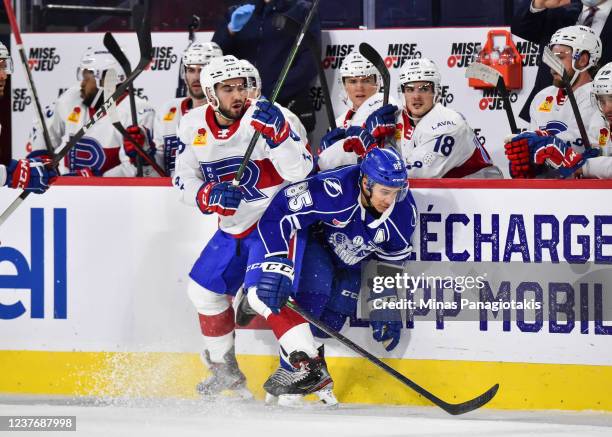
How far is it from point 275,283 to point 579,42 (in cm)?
163

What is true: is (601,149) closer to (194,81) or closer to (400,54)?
(400,54)

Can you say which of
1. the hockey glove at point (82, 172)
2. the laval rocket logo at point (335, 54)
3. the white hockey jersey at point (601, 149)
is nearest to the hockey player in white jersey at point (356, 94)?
the laval rocket logo at point (335, 54)

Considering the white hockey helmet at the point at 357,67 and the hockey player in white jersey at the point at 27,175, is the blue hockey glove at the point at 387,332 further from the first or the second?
the hockey player in white jersey at the point at 27,175

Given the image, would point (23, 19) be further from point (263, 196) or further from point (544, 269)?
point (544, 269)

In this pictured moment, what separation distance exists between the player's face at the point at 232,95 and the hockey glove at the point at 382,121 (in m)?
0.58

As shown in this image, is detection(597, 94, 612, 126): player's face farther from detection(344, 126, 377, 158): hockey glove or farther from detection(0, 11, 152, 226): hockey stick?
detection(0, 11, 152, 226): hockey stick

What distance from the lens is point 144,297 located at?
5.00 meters

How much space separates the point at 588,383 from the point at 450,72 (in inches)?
67.7

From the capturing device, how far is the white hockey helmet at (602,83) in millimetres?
4785

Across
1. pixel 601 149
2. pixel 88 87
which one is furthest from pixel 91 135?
pixel 601 149

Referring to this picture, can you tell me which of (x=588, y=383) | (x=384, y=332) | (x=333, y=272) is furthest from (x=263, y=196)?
(x=588, y=383)

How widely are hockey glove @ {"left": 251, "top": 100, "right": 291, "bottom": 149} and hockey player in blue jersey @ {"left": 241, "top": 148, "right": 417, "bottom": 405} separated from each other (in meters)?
0.26

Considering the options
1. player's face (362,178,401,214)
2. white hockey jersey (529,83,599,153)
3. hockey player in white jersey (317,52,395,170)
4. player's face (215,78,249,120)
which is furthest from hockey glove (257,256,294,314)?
white hockey jersey (529,83,599,153)

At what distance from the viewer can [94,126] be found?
234 inches
